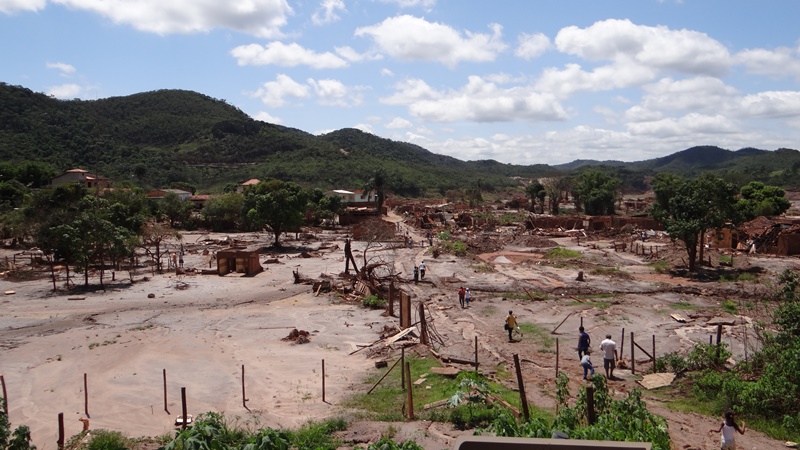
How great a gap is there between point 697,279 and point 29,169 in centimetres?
8981

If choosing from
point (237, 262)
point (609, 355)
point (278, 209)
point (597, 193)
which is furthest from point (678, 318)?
point (597, 193)

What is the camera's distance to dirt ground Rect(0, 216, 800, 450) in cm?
A: 1473

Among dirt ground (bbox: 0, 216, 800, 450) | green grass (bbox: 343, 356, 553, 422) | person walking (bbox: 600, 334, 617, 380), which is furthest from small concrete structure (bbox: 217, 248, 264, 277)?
person walking (bbox: 600, 334, 617, 380)

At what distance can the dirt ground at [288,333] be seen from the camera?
14.7m

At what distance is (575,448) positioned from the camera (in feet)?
15.9

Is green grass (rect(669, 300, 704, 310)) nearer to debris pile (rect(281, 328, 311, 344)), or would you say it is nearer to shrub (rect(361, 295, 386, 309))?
shrub (rect(361, 295, 386, 309))

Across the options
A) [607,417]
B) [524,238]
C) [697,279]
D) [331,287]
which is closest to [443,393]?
[607,417]

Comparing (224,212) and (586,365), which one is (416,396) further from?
(224,212)

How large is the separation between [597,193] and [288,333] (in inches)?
2650

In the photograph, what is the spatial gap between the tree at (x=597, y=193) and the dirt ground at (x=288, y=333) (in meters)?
40.1

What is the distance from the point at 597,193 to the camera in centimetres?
8025

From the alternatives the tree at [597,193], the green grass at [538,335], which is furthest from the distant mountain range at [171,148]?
the green grass at [538,335]

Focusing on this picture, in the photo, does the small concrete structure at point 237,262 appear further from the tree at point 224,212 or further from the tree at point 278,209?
the tree at point 224,212

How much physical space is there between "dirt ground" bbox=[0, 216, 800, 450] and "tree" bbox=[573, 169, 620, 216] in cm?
4010
